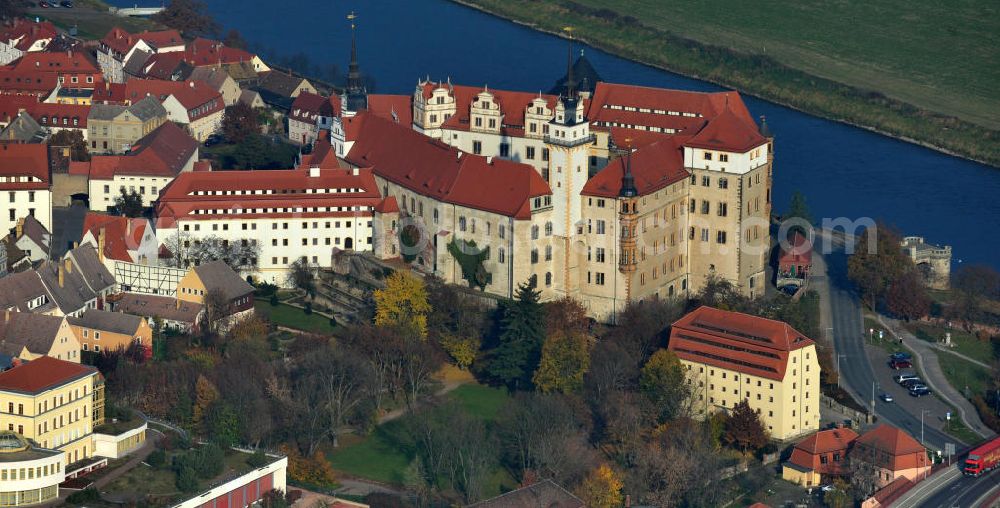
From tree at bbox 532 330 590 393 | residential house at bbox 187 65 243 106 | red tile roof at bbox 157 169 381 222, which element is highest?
residential house at bbox 187 65 243 106

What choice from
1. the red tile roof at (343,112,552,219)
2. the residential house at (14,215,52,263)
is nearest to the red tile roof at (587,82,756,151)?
the red tile roof at (343,112,552,219)

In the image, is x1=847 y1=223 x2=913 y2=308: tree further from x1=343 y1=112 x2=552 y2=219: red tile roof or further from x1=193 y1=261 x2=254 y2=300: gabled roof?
x1=193 y1=261 x2=254 y2=300: gabled roof

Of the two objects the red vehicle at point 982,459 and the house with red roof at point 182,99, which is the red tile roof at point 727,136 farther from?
the house with red roof at point 182,99

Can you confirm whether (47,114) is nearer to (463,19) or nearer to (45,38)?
(45,38)

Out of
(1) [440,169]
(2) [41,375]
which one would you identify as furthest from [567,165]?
(2) [41,375]

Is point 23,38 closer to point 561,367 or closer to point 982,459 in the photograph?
point 561,367

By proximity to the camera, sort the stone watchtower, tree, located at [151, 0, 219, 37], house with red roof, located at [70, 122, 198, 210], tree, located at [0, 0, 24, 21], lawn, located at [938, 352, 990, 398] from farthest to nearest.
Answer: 1. tree, located at [151, 0, 219, 37]
2. tree, located at [0, 0, 24, 21]
3. the stone watchtower
4. house with red roof, located at [70, 122, 198, 210]
5. lawn, located at [938, 352, 990, 398]
